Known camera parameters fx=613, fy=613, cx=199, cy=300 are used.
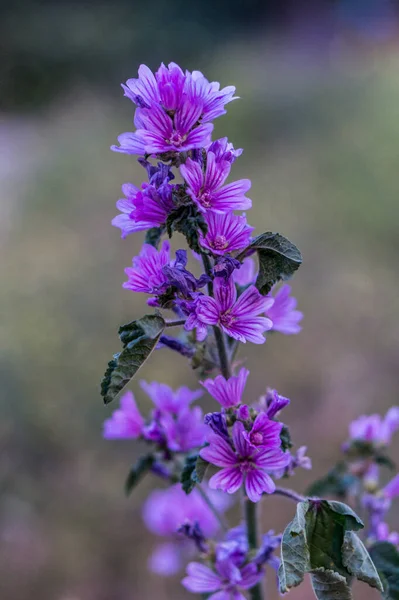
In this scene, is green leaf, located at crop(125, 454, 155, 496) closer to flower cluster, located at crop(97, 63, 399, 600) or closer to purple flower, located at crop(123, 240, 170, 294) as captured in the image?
flower cluster, located at crop(97, 63, 399, 600)

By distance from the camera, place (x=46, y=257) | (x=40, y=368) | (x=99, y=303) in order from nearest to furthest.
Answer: (x=40, y=368) → (x=99, y=303) → (x=46, y=257)

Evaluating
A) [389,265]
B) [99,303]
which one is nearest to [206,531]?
[99,303]

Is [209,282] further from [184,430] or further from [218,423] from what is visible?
[184,430]

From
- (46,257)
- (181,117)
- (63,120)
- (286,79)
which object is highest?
(286,79)

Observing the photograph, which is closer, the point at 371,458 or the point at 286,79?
the point at 371,458

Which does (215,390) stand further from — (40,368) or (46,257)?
(46,257)

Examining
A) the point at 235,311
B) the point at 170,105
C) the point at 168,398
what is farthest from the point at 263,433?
the point at 170,105
